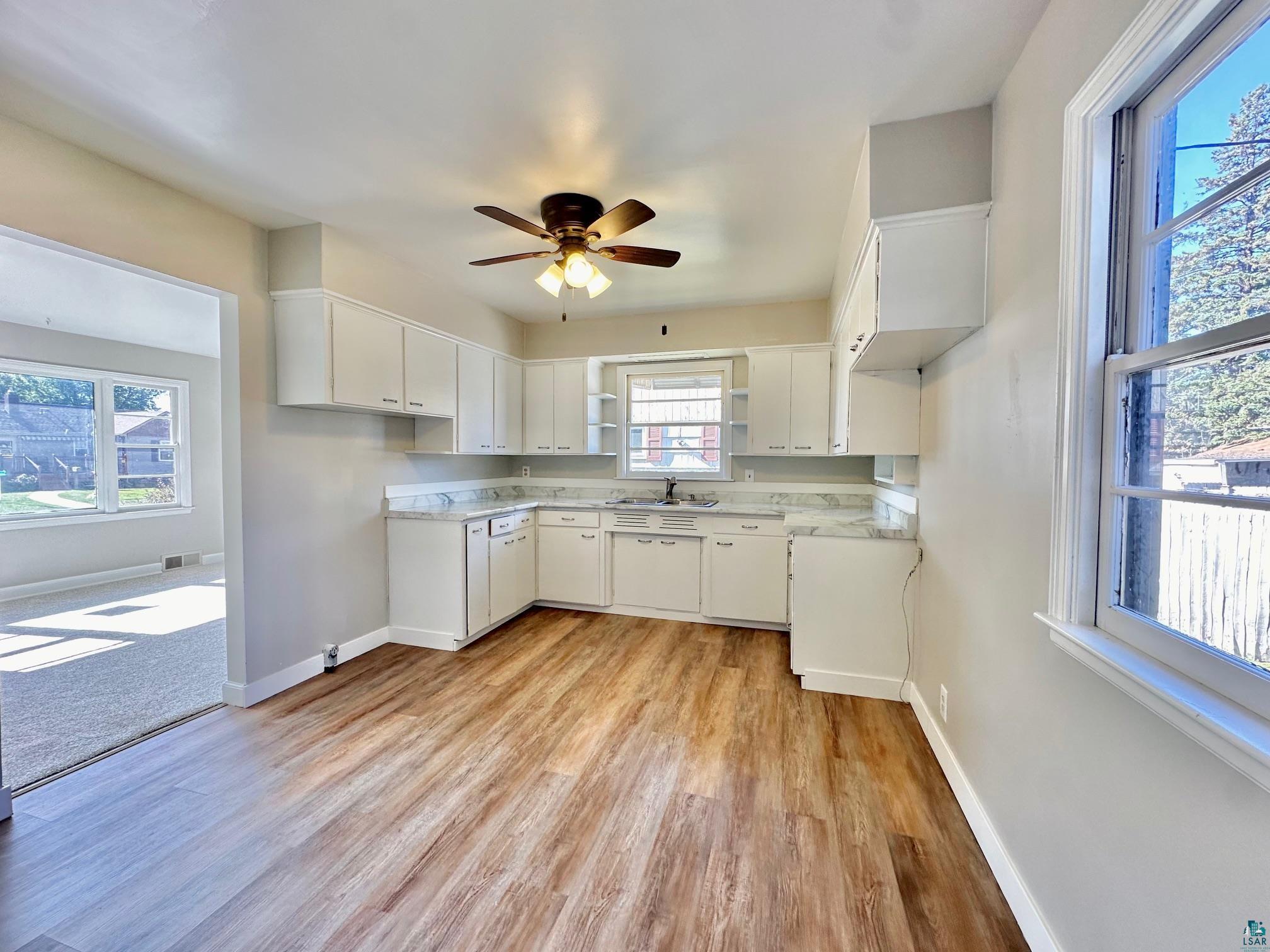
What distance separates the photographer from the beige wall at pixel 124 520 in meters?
4.70

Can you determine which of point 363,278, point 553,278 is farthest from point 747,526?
point 363,278

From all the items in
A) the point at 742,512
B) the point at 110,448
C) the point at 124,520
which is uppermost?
the point at 110,448

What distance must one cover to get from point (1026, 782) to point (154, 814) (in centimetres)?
299

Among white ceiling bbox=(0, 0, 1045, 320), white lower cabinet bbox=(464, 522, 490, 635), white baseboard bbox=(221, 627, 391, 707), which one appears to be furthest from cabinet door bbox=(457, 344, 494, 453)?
white baseboard bbox=(221, 627, 391, 707)

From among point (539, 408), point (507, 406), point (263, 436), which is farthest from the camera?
point (539, 408)

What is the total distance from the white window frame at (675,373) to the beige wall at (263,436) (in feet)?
6.13

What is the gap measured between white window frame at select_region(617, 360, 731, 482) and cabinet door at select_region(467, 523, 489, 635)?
1598 millimetres

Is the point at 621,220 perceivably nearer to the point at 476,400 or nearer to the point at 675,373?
the point at 476,400

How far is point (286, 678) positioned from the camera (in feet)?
9.41

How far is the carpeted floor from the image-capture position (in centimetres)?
233

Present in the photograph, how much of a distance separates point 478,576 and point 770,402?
8.63ft

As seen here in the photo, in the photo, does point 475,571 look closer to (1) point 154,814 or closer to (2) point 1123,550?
(1) point 154,814

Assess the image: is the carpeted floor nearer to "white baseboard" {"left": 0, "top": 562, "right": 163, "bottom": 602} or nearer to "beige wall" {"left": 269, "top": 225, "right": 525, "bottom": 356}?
"white baseboard" {"left": 0, "top": 562, "right": 163, "bottom": 602}

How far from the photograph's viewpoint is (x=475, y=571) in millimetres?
3531
